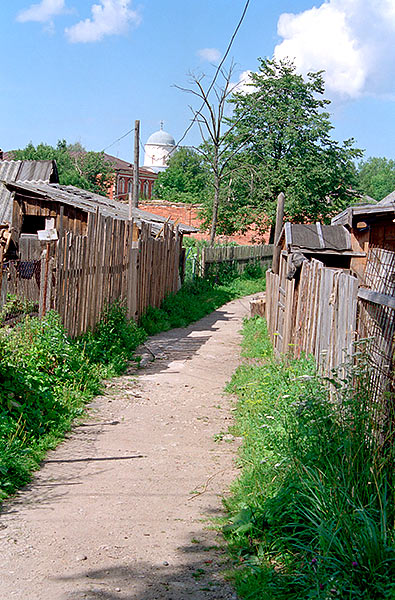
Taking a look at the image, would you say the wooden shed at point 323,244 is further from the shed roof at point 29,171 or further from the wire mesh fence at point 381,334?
the shed roof at point 29,171

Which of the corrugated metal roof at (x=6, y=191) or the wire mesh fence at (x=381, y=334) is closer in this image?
the wire mesh fence at (x=381, y=334)

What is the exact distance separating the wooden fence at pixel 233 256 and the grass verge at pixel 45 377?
12.4 metres

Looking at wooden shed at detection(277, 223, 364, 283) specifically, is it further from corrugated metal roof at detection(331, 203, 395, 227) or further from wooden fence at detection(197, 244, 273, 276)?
wooden fence at detection(197, 244, 273, 276)

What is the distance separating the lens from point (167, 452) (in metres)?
6.33

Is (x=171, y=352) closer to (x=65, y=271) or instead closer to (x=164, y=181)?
(x=65, y=271)

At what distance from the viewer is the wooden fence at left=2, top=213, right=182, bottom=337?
854 centimetres

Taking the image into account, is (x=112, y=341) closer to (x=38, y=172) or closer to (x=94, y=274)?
(x=94, y=274)

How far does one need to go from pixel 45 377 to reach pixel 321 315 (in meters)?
3.10

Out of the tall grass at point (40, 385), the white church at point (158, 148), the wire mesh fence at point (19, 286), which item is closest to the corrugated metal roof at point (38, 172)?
Result: the wire mesh fence at point (19, 286)

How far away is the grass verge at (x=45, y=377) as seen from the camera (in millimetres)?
5570

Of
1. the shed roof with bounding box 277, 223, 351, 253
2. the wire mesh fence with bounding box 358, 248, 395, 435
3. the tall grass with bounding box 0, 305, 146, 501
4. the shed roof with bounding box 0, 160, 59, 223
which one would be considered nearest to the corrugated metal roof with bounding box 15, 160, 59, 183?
the shed roof with bounding box 0, 160, 59, 223

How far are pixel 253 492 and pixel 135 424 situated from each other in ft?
9.29

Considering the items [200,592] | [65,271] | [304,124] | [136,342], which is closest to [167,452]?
[200,592]

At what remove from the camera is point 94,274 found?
10133mm
